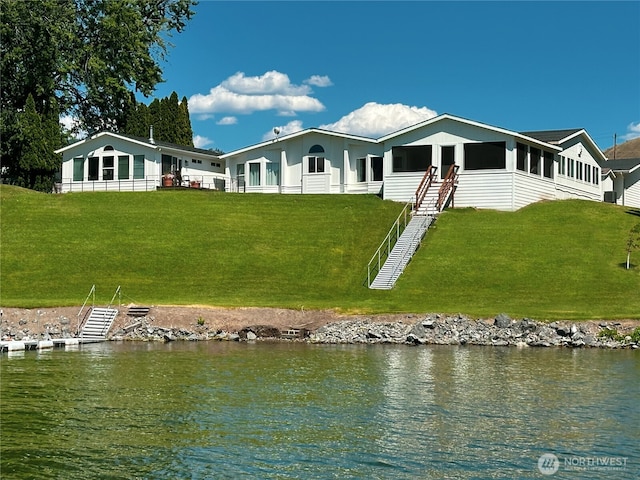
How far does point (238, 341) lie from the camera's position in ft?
124

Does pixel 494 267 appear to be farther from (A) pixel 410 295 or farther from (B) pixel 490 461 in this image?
(B) pixel 490 461

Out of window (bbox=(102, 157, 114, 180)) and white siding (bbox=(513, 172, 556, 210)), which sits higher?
window (bbox=(102, 157, 114, 180))

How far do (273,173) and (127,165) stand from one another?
1142cm

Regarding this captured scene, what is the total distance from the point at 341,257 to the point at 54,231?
17.8 m

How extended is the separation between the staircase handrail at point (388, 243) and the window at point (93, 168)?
26.1 metres

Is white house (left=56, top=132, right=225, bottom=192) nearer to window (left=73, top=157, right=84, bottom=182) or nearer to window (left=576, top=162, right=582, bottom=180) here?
window (left=73, top=157, right=84, bottom=182)

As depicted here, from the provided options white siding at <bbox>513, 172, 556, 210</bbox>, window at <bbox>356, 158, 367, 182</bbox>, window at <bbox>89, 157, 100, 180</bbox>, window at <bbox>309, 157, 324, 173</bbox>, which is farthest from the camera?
window at <bbox>89, 157, 100, 180</bbox>

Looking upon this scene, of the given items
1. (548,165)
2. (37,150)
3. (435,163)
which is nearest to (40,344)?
(435,163)

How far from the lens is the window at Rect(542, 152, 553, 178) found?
61.1 m

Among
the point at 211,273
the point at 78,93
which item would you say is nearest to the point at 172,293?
the point at 211,273

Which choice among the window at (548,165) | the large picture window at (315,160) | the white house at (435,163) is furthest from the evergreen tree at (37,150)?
the window at (548,165)

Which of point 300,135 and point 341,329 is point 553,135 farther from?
point 341,329

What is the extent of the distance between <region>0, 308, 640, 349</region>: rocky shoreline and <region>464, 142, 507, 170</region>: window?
22.5 metres

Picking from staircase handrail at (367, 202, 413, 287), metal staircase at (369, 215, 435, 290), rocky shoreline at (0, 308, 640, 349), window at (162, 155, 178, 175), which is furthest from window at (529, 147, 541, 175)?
window at (162, 155, 178, 175)
